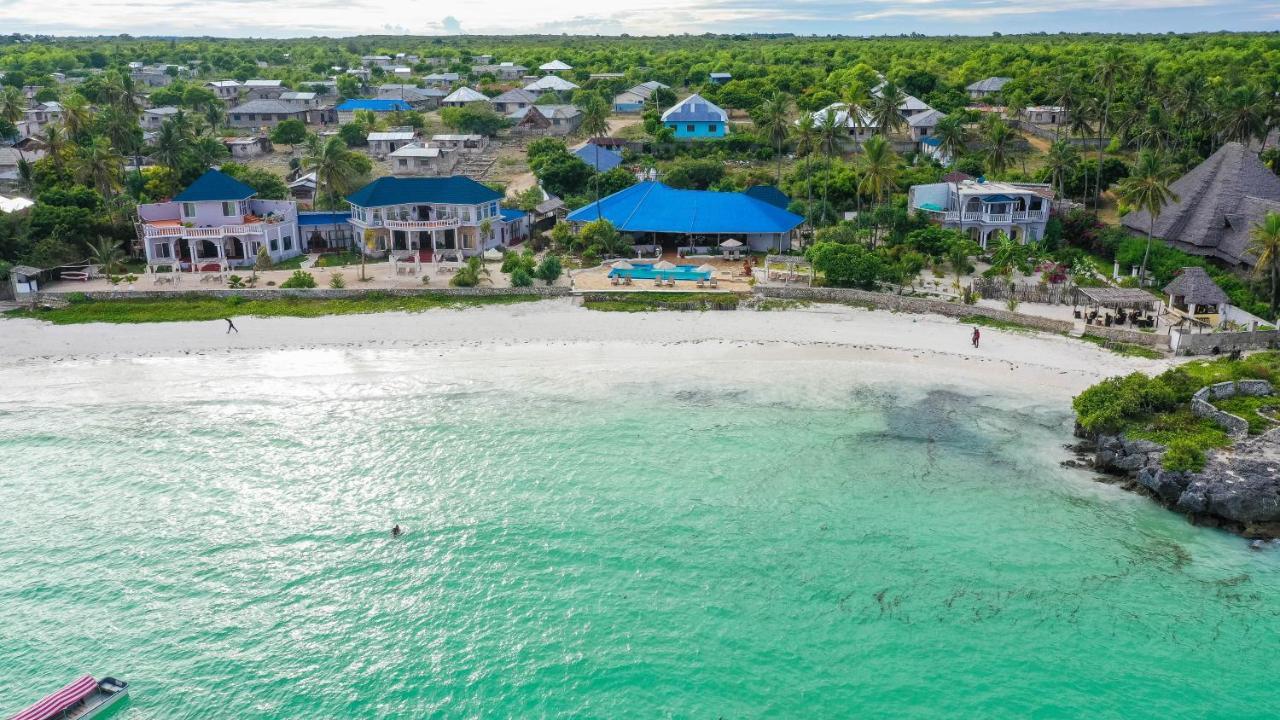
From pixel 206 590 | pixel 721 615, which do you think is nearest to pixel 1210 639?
pixel 721 615

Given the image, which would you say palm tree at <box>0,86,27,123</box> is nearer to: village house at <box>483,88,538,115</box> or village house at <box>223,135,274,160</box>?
village house at <box>223,135,274,160</box>

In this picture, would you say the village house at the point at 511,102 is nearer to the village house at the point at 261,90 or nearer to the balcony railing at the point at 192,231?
the village house at the point at 261,90

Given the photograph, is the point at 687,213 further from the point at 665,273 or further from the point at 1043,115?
the point at 1043,115

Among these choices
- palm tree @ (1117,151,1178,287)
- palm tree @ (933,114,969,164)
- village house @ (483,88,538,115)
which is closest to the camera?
palm tree @ (1117,151,1178,287)

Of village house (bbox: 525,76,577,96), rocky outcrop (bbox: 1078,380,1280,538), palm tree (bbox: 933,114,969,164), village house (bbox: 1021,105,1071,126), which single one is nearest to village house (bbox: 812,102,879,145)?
palm tree (bbox: 933,114,969,164)

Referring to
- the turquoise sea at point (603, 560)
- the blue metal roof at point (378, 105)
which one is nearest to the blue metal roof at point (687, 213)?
the turquoise sea at point (603, 560)

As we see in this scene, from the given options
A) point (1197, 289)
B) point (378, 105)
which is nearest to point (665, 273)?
point (1197, 289)
